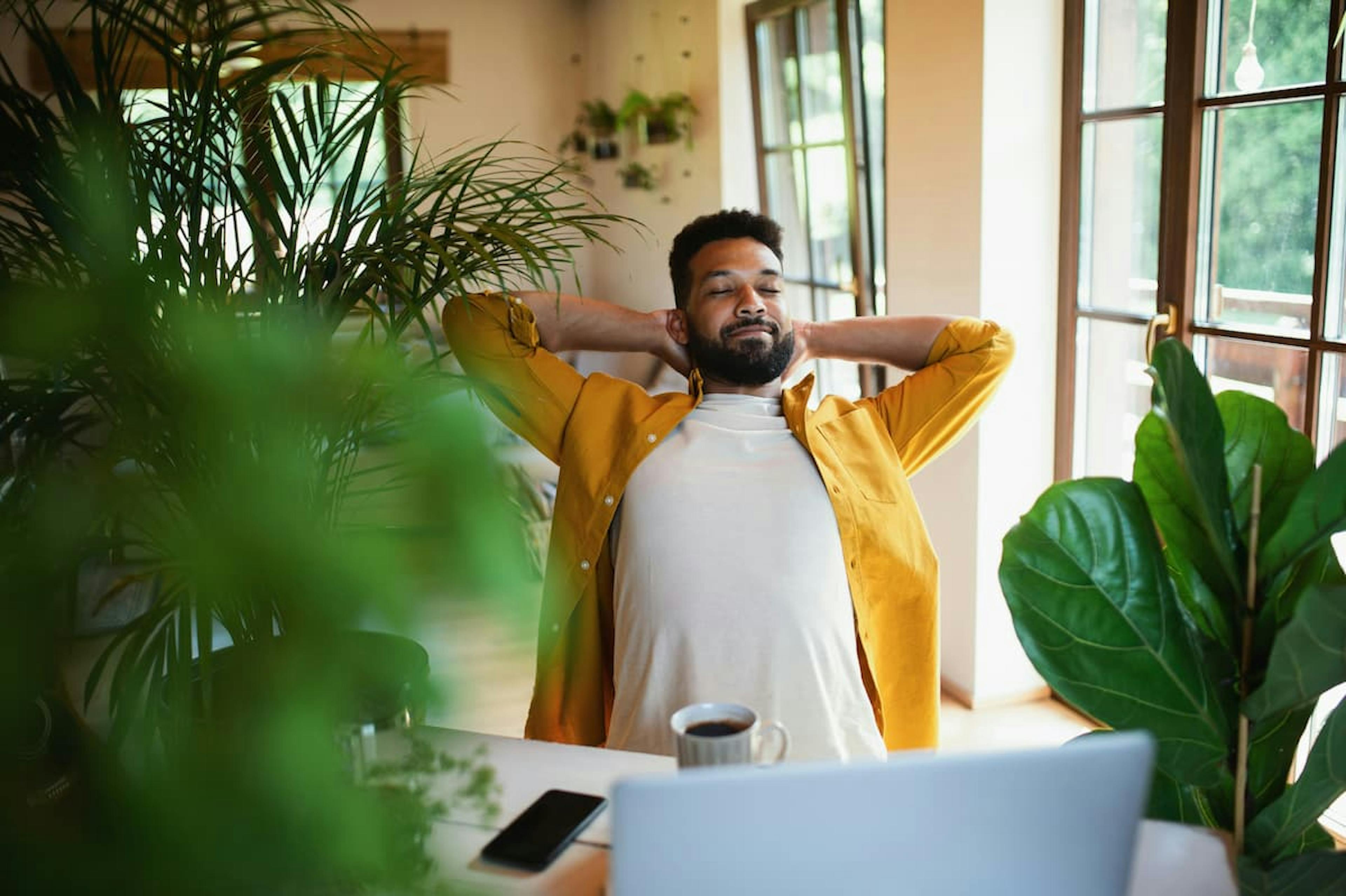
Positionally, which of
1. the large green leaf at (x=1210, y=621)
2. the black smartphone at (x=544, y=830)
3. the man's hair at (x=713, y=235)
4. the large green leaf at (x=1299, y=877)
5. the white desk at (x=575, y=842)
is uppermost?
the man's hair at (x=713, y=235)

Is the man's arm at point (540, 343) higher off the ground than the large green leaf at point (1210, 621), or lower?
higher

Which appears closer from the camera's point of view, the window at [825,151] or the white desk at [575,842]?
the white desk at [575,842]

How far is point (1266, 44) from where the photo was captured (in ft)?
7.87

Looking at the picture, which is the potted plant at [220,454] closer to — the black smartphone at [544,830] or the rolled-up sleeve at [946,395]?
the black smartphone at [544,830]

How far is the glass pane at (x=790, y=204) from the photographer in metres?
4.46

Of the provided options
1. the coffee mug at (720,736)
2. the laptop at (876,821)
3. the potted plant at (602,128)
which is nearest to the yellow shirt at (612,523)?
the coffee mug at (720,736)

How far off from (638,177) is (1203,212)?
3515mm

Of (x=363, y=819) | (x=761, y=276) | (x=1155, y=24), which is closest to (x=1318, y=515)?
(x=363, y=819)

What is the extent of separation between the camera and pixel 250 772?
44 cm

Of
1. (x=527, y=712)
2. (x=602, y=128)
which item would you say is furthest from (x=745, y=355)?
(x=602, y=128)

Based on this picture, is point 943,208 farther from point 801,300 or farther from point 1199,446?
point 1199,446

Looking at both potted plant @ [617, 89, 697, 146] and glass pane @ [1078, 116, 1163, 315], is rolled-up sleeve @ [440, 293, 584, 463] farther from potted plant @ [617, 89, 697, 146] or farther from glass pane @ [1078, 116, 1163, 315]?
potted plant @ [617, 89, 697, 146]

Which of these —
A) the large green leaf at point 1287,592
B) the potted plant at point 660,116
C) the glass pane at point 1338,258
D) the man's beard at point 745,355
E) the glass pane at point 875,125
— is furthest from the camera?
the potted plant at point 660,116

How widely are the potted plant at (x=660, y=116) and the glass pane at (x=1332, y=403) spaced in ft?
10.8
